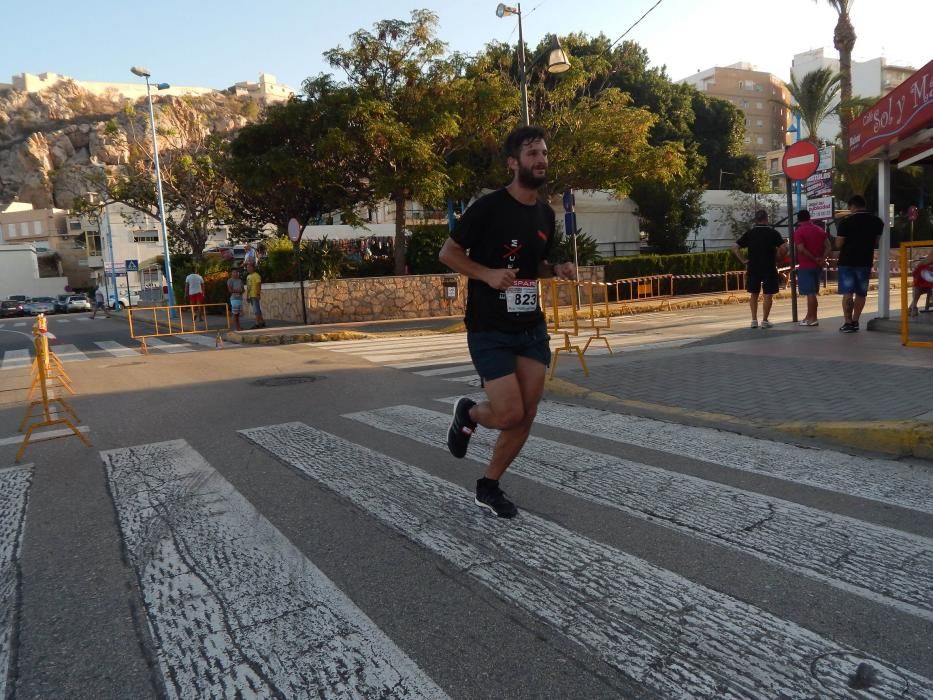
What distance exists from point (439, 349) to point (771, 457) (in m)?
8.27

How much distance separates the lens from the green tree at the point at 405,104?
1935cm

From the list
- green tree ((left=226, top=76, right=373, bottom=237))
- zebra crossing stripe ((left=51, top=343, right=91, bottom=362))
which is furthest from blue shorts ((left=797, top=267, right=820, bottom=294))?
zebra crossing stripe ((left=51, top=343, right=91, bottom=362))

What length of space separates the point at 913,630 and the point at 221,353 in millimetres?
12714

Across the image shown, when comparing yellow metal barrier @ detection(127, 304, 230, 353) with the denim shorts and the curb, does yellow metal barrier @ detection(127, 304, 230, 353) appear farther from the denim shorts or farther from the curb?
the denim shorts

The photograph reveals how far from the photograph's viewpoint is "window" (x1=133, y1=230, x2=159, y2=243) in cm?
6933

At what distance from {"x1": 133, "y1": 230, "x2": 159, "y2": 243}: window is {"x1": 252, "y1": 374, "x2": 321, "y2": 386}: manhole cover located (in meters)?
67.8

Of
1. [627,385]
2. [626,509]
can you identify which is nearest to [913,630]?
[626,509]

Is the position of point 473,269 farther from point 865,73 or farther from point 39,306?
point 865,73

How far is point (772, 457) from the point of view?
474 cm

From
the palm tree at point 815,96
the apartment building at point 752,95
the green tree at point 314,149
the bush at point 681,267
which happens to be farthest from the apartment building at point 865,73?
the green tree at point 314,149

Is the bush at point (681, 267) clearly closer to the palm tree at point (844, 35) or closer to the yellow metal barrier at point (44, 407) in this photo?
the palm tree at point (844, 35)

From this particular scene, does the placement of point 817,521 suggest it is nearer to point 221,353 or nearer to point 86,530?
point 86,530

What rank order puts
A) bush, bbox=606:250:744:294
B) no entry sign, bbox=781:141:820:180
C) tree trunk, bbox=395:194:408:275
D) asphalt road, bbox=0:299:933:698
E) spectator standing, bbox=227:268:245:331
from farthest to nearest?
Result: bush, bbox=606:250:744:294 < tree trunk, bbox=395:194:408:275 < spectator standing, bbox=227:268:245:331 < no entry sign, bbox=781:141:820:180 < asphalt road, bbox=0:299:933:698

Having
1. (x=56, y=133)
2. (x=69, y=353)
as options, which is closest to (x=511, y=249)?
(x=69, y=353)
